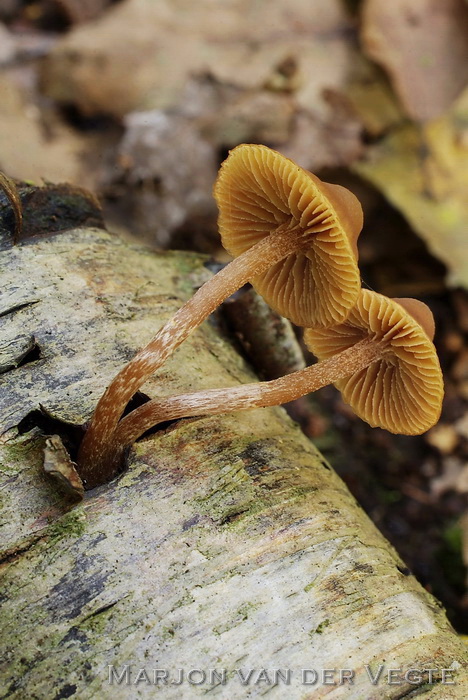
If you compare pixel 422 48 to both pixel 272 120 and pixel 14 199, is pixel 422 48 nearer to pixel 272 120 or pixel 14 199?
pixel 272 120

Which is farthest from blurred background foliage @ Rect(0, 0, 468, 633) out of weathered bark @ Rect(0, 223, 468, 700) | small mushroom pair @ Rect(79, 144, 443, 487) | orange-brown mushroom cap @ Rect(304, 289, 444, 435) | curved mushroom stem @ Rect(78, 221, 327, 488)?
weathered bark @ Rect(0, 223, 468, 700)

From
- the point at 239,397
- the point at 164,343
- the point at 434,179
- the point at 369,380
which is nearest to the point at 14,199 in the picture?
the point at 164,343

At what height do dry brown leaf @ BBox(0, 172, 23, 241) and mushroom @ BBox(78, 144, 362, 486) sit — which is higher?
dry brown leaf @ BBox(0, 172, 23, 241)

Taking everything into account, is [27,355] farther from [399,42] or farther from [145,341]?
[399,42]

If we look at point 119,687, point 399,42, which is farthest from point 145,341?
point 399,42

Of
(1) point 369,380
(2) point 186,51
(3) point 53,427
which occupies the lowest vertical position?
(1) point 369,380

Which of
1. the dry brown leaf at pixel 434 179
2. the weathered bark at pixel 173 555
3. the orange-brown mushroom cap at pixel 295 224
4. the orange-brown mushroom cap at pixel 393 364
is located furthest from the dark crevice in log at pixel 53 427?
the dry brown leaf at pixel 434 179

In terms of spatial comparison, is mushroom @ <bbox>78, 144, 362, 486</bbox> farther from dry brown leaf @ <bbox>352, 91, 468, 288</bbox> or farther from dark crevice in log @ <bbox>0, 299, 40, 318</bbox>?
dry brown leaf @ <bbox>352, 91, 468, 288</bbox>
